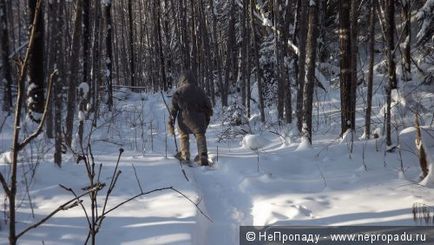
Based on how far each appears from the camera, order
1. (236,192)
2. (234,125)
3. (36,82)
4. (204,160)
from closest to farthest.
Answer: (236,192) → (204,160) → (36,82) → (234,125)

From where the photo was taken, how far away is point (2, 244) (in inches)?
132

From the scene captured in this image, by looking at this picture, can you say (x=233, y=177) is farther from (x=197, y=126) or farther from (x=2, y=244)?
(x=2, y=244)

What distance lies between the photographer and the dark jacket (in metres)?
7.46

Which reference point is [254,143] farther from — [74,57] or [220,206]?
[74,57]

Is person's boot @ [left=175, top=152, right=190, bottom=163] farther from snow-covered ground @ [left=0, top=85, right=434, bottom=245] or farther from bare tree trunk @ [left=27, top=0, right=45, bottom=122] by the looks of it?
bare tree trunk @ [left=27, top=0, right=45, bottom=122]

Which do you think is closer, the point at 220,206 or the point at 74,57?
the point at 220,206

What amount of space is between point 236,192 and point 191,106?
8.17ft

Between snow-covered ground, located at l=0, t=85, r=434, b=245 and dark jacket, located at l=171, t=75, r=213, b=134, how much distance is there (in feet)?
2.07

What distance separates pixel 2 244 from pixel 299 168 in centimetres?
407

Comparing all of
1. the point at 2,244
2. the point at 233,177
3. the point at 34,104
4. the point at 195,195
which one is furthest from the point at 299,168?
the point at 34,104

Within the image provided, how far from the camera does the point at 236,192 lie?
17.6 ft

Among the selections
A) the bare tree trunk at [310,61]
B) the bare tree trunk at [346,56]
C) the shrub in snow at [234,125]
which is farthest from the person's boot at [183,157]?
the bare tree trunk at [346,56]

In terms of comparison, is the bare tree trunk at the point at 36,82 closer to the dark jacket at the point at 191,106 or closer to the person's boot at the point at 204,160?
the dark jacket at the point at 191,106

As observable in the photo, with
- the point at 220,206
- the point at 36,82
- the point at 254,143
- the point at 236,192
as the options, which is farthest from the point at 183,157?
the point at 36,82
